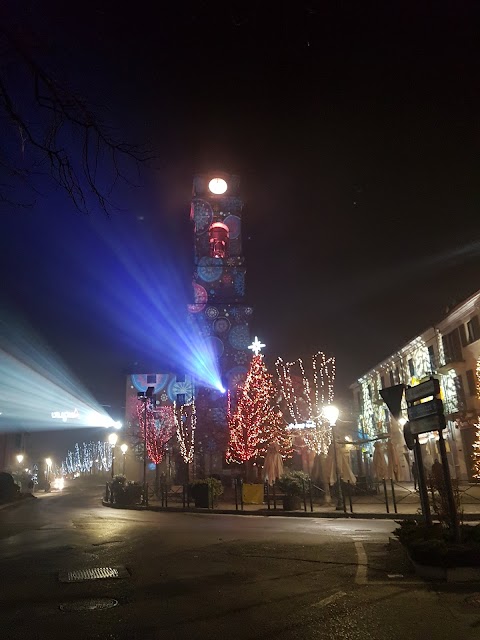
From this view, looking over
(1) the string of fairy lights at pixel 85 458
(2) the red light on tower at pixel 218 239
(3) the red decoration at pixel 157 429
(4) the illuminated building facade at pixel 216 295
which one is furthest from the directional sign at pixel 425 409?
(1) the string of fairy lights at pixel 85 458

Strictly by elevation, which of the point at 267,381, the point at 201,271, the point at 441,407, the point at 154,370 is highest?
the point at 201,271

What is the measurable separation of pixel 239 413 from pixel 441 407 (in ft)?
88.2

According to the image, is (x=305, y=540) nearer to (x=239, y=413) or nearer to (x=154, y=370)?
Answer: (x=239, y=413)

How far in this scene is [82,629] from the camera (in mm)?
5438

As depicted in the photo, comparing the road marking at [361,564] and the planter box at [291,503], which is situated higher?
the planter box at [291,503]

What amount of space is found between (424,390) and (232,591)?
16.3ft

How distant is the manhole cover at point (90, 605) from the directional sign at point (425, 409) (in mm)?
6054

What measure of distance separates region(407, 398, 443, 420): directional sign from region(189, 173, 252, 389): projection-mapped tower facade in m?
42.3

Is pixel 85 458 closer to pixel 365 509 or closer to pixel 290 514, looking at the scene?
pixel 290 514

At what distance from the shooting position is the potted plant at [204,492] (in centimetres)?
2300

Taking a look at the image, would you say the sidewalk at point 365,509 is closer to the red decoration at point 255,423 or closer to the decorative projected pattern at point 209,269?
the red decoration at point 255,423

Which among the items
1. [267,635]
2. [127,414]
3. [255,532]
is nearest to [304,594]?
[267,635]

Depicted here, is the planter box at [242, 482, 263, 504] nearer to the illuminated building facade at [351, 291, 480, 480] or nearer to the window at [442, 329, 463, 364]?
the illuminated building facade at [351, 291, 480, 480]

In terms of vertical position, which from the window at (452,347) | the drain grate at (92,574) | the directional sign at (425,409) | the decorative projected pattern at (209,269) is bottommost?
the drain grate at (92,574)
